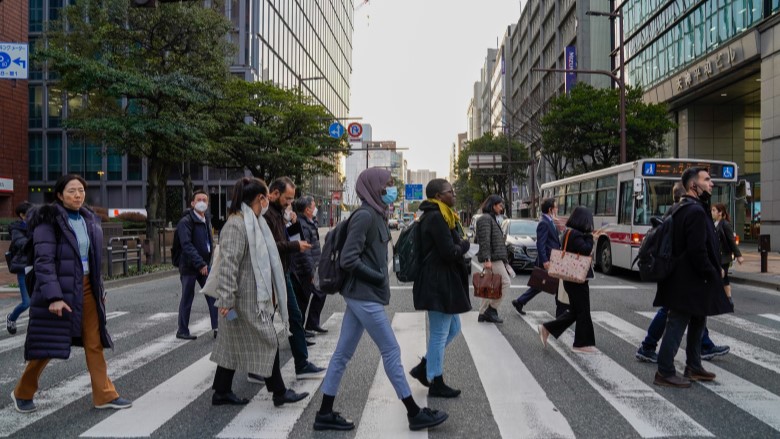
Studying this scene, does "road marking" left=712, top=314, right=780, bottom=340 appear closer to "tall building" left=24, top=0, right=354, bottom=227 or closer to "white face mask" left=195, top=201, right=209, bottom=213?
"white face mask" left=195, top=201, right=209, bottom=213

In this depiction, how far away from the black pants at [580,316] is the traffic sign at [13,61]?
10.1m

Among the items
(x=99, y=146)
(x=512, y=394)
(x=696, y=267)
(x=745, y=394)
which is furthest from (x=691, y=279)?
(x=99, y=146)

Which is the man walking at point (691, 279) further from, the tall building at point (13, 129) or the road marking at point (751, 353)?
the tall building at point (13, 129)

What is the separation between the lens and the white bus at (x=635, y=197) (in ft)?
46.3

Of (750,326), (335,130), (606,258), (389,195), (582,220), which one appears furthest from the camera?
(335,130)

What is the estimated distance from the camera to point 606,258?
1631 centimetres

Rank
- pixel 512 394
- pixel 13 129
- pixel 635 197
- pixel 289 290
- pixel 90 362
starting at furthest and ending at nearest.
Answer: pixel 13 129
pixel 635 197
pixel 289 290
pixel 512 394
pixel 90 362

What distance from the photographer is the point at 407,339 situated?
739 centimetres

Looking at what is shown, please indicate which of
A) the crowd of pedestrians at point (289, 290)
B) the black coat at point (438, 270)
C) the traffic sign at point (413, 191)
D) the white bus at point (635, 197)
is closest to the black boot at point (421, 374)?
the crowd of pedestrians at point (289, 290)

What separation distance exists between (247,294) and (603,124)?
29.2 metres

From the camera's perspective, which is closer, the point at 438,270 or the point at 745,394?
the point at 438,270

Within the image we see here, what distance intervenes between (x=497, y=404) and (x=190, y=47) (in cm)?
1956

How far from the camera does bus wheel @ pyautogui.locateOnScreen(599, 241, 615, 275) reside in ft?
52.7

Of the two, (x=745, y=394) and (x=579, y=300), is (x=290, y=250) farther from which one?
(x=745, y=394)
